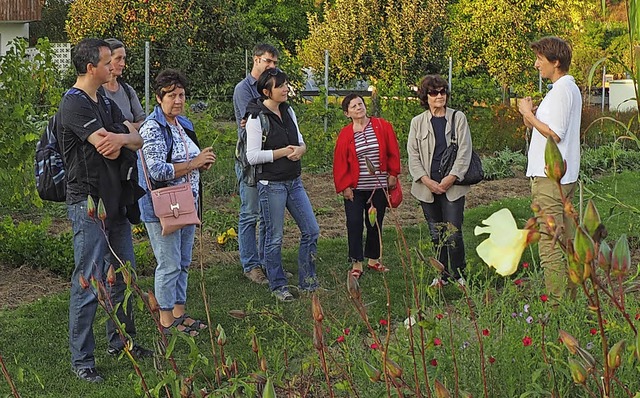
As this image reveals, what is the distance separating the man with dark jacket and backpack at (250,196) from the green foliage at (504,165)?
21.5 ft

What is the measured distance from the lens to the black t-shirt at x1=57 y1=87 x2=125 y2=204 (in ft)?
15.0

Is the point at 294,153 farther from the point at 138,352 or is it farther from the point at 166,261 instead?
the point at 138,352

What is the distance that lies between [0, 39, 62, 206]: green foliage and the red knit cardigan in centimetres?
232

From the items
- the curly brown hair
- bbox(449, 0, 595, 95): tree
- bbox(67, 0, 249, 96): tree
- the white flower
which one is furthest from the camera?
bbox(449, 0, 595, 95): tree

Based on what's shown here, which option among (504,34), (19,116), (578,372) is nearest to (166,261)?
(19,116)

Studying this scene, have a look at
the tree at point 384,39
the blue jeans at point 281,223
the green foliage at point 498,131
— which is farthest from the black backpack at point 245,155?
the tree at point 384,39

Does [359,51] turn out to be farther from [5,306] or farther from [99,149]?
[99,149]

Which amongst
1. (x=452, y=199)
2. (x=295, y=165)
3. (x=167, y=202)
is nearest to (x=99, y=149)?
(x=167, y=202)

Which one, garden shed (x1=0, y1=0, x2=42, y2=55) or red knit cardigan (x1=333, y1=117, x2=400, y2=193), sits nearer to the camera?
red knit cardigan (x1=333, y1=117, x2=400, y2=193)

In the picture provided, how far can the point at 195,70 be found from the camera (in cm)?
1786

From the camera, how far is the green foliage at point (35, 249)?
7.11 metres

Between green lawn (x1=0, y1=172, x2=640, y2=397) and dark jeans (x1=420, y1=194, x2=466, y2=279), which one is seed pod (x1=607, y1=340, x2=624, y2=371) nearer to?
green lawn (x1=0, y1=172, x2=640, y2=397)

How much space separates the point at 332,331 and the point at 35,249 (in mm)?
3509

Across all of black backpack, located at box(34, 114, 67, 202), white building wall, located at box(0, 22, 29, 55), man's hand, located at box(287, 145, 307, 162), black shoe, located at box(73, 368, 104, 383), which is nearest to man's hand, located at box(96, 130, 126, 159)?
black backpack, located at box(34, 114, 67, 202)
